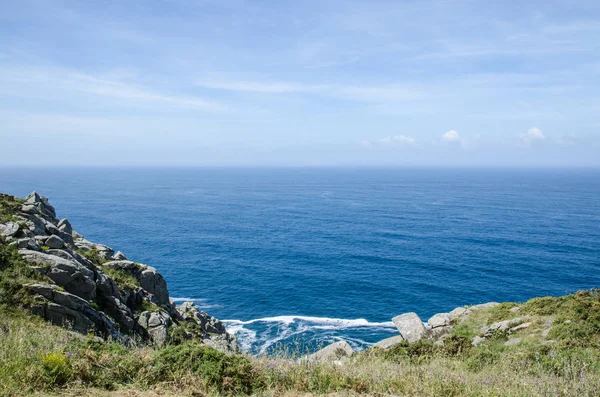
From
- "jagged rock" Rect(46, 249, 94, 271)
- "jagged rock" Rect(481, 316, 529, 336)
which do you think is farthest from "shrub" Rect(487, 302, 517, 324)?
"jagged rock" Rect(46, 249, 94, 271)

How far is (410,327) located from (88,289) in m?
22.2

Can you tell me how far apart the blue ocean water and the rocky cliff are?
16.6 meters

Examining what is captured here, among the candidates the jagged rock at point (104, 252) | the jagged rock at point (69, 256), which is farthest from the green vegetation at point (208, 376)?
the jagged rock at point (104, 252)

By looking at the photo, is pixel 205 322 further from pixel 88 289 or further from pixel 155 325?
pixel 88 289

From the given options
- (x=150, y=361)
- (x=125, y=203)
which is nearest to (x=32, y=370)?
(x=150, y=361)

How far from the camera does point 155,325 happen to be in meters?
26.1

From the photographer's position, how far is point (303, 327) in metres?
48.9

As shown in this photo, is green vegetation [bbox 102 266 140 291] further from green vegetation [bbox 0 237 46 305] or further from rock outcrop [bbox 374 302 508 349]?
rock outcrop [bbox 374 302 508 349]

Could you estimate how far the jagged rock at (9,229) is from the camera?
23.9 metres

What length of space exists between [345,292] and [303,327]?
42.2 feet

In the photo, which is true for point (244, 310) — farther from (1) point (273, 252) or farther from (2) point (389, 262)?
(2) point (389, 262)

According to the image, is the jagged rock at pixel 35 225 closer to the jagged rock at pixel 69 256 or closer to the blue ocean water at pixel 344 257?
the jagged rock at pixel 69 256

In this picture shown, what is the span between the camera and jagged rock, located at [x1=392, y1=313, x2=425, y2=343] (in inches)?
1057

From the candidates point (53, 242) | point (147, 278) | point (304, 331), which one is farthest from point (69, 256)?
point (304, 331)
